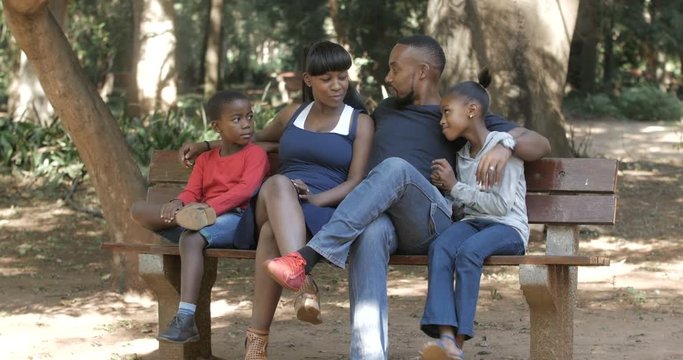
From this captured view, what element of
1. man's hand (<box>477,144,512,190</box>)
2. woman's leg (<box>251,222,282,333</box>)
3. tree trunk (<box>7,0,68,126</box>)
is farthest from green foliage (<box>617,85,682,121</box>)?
woman's leg (<box>251,222,282,333</box>)

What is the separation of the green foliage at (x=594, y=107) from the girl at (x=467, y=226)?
20060 millimetres

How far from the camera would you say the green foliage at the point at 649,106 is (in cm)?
2364

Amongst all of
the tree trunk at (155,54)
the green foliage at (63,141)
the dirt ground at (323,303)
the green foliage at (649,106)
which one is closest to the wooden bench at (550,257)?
the dirt ground at (323,303)

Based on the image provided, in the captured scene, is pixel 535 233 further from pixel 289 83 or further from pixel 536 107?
pixel 289 83

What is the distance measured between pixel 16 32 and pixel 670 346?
4124mm

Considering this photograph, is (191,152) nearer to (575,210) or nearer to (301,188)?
(301,188)

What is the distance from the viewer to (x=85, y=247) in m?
9.70

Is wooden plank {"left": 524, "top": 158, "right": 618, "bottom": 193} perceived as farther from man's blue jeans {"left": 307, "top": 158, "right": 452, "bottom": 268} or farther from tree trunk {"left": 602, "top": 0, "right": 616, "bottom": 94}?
tree trunk {"left": 602, "top": 0, "right": 616, "bottom": 94}

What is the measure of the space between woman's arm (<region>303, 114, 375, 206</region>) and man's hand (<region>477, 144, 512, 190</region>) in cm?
60

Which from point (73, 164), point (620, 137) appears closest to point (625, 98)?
point (620, 137)

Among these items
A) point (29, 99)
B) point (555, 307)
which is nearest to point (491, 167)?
point (555, 307)

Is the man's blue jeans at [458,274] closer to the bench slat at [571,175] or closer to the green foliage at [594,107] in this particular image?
the bench slat at [571,175]

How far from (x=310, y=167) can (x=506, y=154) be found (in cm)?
94

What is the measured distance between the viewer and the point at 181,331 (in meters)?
4.75
